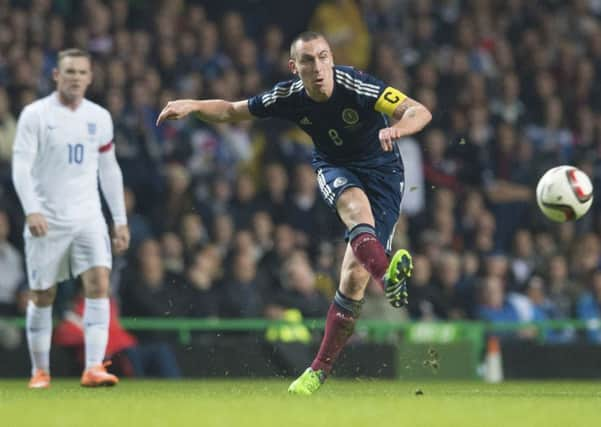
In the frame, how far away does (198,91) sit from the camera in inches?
590

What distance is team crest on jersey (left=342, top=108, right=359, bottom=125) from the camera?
354 inches

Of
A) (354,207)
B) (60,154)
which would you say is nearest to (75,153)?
(60,154)

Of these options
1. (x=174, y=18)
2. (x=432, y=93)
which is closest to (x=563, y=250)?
(x=432, y=93)

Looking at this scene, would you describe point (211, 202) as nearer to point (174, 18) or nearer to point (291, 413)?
point (174, 18)

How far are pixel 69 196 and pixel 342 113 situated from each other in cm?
207

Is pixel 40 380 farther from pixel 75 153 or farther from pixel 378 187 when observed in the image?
pixel 378 187

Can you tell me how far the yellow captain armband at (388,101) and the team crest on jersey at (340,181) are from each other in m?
0.47

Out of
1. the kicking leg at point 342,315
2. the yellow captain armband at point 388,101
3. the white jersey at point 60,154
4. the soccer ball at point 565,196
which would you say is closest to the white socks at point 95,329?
the white jersey at point 60,154

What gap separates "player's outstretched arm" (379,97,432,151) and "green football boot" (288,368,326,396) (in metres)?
1.58

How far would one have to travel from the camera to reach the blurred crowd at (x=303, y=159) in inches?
529

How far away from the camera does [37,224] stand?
9.62 meters

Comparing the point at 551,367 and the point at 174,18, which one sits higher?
the point at 174,18

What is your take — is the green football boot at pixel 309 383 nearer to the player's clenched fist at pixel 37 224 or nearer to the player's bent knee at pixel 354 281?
the player's bent knee at pixel 354 281

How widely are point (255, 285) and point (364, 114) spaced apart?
4657 mm
